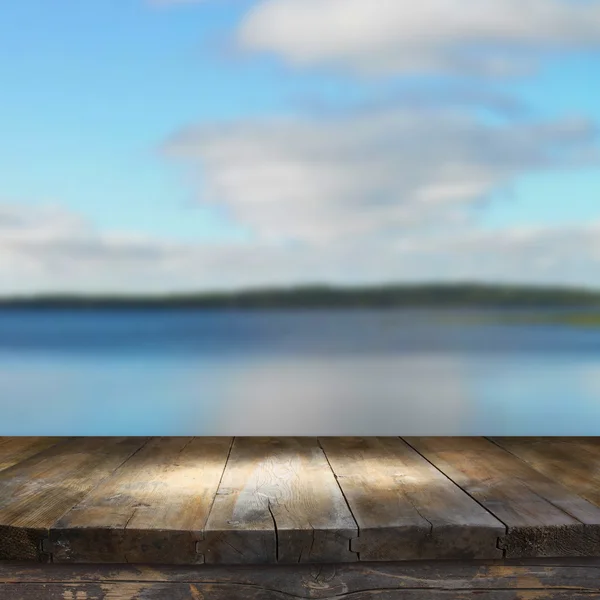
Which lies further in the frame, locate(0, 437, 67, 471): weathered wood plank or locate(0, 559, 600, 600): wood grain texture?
locate(0, 437, 67, 471): weathered wood plank

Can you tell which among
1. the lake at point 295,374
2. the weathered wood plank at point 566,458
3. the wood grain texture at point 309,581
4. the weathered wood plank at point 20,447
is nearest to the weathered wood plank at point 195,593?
the wood grain texture at point 309,581

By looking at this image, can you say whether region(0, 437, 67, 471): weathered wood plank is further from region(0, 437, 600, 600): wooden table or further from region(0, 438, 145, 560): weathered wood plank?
region(0, 437, 600, 600): wooden table

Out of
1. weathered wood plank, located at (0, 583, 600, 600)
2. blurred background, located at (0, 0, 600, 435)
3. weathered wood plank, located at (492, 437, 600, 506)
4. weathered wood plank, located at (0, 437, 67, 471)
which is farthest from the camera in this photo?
blurred background, located at (0, 0, 600, 435)

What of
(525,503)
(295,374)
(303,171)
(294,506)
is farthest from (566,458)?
(303,171)

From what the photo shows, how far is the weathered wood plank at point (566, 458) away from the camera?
139 cm

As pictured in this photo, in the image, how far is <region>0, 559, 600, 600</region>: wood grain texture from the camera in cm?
108

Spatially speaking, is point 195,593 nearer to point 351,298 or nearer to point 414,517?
point 414,517

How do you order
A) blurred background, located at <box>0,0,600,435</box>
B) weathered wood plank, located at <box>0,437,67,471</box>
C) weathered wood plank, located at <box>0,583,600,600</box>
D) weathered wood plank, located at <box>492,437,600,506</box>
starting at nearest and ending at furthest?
weathered wood plank, located at <box>0,583,600,600</box>
weathered wood plank, located at <box>492,437,600,506</box>
weathered wood plank, located at <box>0,437,67,471</box>
blurred background, located at <box>0,0,600,435</box>

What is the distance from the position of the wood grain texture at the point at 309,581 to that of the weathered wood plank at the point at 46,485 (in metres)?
0.06

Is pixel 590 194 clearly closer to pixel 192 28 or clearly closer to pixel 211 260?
pixel 211 260

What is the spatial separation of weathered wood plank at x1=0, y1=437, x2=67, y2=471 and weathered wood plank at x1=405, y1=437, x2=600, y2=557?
3.28 feet

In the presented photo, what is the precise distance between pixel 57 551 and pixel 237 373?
129 centimetres

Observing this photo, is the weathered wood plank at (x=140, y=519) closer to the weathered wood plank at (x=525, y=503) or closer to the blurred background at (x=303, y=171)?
the weathered wood plank at (x=525, y=503)

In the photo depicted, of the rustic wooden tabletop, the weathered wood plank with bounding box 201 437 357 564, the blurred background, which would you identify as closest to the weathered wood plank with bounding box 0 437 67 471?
the rustic wooden tabletop
